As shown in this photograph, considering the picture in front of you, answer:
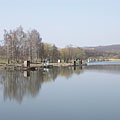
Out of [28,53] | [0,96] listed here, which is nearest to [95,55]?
[28,53]

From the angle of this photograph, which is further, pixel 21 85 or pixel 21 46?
pixel 21 46

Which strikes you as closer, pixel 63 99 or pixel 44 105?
pixel 44 105

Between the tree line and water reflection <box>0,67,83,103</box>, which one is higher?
the tree line

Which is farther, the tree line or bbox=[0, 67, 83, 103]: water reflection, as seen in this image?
the tree line

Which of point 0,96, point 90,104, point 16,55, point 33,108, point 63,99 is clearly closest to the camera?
point 33,108

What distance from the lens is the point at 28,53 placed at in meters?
67.2

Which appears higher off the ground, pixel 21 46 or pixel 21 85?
pixel 21 46

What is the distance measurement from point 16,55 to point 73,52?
5317 centimetres

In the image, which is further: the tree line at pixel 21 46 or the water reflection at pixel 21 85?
the tree line at pixel 21 46

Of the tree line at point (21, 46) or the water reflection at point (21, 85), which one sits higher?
the tree line at point (21, 46)

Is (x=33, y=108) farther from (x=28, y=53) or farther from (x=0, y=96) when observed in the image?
(x=28, y=53)

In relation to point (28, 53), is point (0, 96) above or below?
below

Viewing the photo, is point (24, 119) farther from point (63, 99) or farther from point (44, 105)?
point (63, 99)

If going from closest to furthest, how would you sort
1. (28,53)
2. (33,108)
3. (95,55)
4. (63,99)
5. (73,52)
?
(33,108), (63,99), (28,53), (73,52), (95,55)
